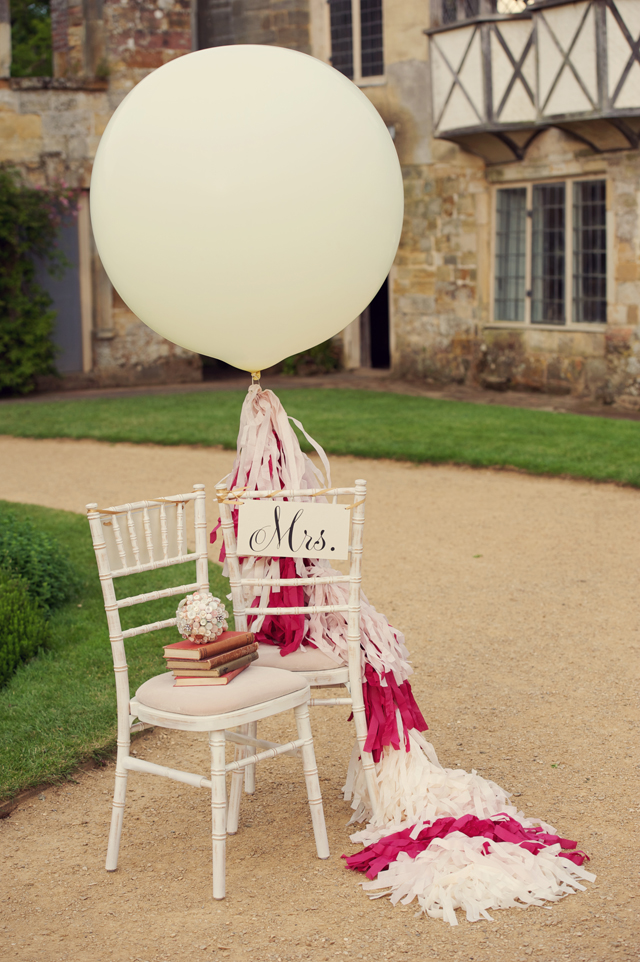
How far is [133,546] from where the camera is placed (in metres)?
3.30

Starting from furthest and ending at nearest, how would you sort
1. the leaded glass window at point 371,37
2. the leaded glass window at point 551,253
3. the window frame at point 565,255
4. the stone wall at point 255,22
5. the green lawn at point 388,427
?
the stone wall at point 255,22
the leaded glass window at point 371,37
the leaded glass window at point 551,253
the window frame at point 565,255
the green lawn at point 388,427

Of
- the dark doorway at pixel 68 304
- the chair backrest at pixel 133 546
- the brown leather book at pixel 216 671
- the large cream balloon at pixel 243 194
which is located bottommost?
the brown leather book at pixel 216 671

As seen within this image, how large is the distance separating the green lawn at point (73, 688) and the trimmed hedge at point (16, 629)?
0.06m

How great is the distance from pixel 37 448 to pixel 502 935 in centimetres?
854

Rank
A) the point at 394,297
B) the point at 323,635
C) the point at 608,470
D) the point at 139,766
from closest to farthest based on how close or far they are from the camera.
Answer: the point at 139,766 → the point at 323,635 → the point at 608,470 → the point at 394,297

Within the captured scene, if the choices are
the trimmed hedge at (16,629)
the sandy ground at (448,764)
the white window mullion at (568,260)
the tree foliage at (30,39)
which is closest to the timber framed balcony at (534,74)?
the white window mullion at (568,260)

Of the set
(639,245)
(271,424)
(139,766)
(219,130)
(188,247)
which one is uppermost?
(639,245)

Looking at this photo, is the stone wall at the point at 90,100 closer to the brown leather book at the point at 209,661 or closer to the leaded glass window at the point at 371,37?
the leaded glass window at the point at 371,37

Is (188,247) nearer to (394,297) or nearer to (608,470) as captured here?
(608,470)

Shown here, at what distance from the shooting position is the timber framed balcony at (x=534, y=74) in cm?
1118

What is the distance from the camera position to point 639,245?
11766 millimetres

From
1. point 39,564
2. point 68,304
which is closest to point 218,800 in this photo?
point 39,564

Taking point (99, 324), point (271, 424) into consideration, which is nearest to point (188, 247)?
point (271, 424)

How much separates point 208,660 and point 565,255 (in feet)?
35.9
